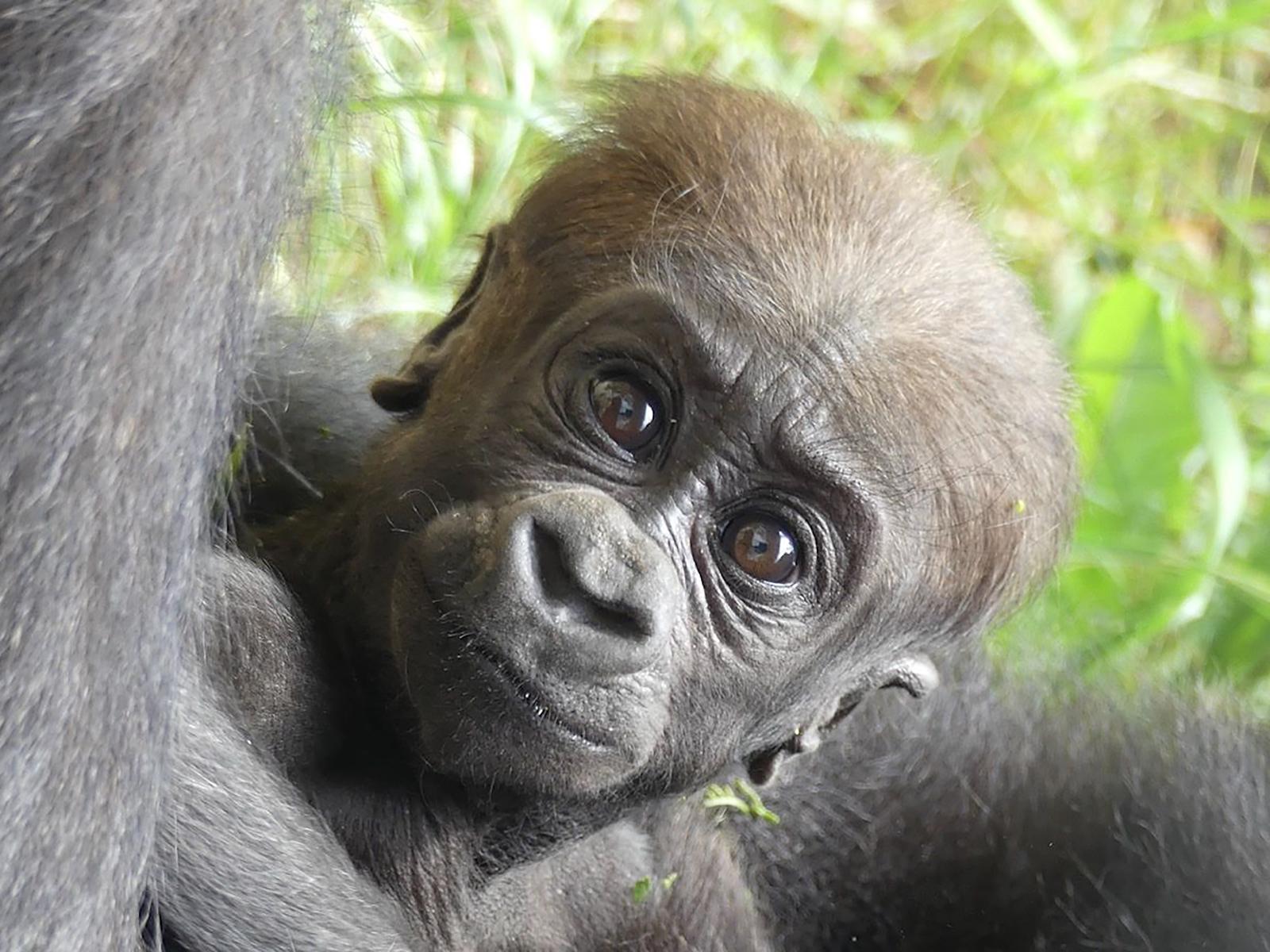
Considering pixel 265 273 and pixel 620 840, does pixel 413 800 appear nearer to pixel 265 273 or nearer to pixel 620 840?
pixel 620 840

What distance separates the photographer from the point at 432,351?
72.7 inches

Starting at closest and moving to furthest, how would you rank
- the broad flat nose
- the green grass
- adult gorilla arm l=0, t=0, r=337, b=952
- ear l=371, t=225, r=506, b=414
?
1. adult gorilla arm l=0, t=0, r=337, b=952
2. the broad flat nose
3. ear l=371, t=225, r=506, b=414
4. the green grass

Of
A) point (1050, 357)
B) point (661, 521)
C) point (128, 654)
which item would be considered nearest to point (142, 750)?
point (128, 654)

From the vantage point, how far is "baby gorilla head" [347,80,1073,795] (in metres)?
1.47

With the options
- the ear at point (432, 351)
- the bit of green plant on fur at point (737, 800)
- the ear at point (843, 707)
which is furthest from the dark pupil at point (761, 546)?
the bit of green plant on fur at point (737, 800)

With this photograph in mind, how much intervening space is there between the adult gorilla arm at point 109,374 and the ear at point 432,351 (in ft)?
2.08

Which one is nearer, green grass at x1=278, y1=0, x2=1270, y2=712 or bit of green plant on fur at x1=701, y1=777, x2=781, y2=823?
bit of green plant on fur at x1=701, y1=777, x2=781, y2=823

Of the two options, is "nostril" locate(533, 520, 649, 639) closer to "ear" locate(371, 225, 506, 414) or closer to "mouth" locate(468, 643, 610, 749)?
"mouth" locate(468, 643, 610, 749)

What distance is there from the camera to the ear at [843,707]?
6.03ft

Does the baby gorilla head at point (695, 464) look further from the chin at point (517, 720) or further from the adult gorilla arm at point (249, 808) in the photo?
the adult gorilla arm at point (249, 808)

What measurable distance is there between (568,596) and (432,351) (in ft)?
1.69

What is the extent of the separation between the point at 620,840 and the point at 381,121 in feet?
3.15

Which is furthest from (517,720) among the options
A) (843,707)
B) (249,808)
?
(843,707)

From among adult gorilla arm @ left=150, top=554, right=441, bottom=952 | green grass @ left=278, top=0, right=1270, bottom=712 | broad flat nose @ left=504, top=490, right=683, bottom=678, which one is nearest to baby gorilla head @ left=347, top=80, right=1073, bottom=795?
broad flat nose @ left=504, top=490, right=683, bottom=678
